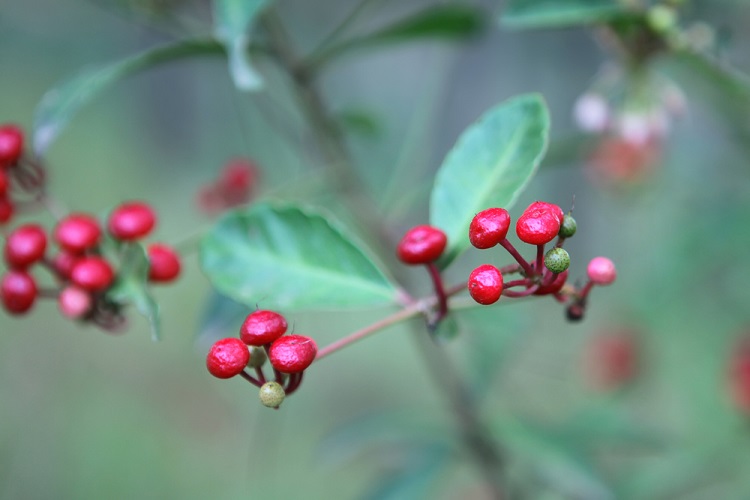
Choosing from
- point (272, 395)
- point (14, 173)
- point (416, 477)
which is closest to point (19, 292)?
point (14, 173)

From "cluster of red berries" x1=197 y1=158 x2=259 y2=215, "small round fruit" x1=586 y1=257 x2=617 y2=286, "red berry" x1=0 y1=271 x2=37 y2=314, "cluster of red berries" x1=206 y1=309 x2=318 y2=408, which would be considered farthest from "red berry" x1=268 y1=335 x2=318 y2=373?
"cluster of red berries" x1=197 y1=158 x2=259 y2=215

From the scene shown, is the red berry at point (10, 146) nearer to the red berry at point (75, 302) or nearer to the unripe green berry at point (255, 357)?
the red berry at point (75, 302)

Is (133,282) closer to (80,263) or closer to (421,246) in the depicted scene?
(80,263)

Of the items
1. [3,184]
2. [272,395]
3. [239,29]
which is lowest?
[272,395]

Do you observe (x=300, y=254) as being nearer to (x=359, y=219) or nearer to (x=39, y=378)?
(x=359, y=219)

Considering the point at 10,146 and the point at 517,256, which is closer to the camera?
the point at 517,256
